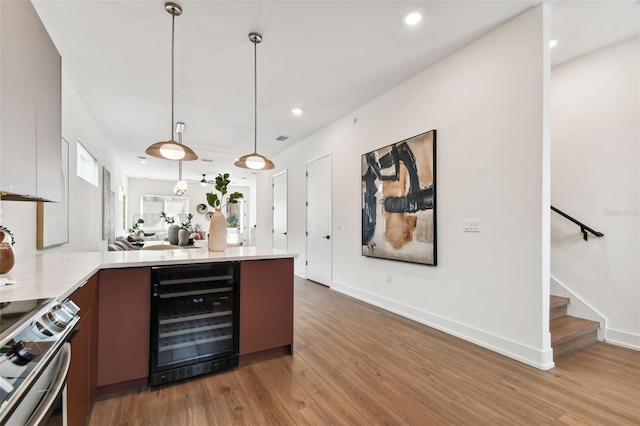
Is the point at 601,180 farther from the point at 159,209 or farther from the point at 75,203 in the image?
the point at 159,209

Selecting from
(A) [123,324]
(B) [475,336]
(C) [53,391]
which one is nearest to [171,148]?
(A) [123,324]

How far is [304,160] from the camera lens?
5988mm

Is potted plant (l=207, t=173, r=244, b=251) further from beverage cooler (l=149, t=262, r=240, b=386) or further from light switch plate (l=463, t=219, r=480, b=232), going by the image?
light switch plate (l=463, t=219, r=480, b=232)

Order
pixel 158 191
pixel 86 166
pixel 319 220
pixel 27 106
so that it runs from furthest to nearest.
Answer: pixel 158 191 → pixel 319 220 → pixel 86 166 → pixel 27 106

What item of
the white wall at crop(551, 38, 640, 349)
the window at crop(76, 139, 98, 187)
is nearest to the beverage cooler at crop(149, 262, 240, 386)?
the window at crop(76, 139, 98, 187)

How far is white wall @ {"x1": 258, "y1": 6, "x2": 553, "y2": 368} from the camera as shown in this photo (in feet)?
7.88

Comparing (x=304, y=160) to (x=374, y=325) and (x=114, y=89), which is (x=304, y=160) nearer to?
(x=114, y=89)

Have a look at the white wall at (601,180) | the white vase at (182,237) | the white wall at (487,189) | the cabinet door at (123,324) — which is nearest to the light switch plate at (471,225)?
the white wall at (487,189)

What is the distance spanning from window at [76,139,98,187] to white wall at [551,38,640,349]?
19.6 feet

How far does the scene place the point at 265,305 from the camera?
246cm

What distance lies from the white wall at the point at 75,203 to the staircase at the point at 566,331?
4.42 metres

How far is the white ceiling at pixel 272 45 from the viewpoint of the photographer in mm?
A: 2414

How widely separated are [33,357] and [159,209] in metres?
12.0

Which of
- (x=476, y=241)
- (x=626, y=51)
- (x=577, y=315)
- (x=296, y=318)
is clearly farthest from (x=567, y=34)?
(x=296, y=318)
